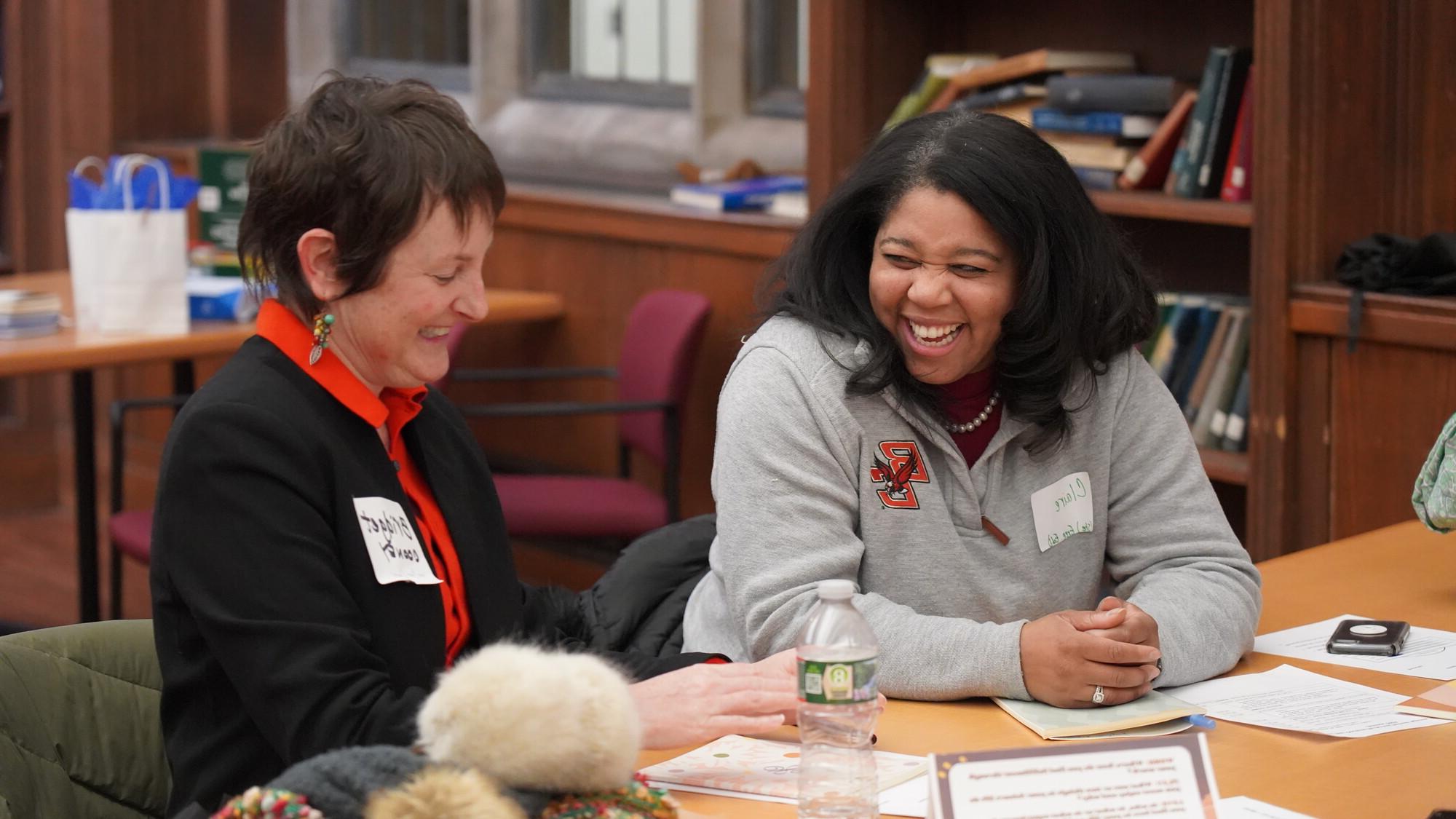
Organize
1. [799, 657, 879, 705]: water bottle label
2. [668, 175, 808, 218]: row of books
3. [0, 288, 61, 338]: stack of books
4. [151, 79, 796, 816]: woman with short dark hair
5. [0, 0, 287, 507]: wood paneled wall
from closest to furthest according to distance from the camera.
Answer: [799, 657, 879, 705]: water bottle label → [151, 79, 796, 816]: woman with short dark hair → [0, 288, 61, 338]: stack of books → [668, 175, 808, 218]: row of books → [0, 0, 287, 507]: wood paneled wall

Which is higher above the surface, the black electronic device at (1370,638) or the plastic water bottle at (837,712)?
the plastic water bottle at (837,712)

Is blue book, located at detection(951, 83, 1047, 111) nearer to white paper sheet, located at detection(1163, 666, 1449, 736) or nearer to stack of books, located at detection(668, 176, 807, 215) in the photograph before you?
stack of books, located at detection(668, 176, 807, 215)

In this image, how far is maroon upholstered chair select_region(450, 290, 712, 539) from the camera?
3.80 m

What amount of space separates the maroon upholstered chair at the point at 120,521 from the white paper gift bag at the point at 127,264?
0.18 meters

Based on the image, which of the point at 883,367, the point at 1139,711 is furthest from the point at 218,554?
the point at 1139,711

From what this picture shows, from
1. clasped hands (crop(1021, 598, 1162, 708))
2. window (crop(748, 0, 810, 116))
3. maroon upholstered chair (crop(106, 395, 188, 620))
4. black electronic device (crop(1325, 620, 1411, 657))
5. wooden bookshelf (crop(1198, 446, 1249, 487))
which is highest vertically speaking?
window (crop(748, 0, 810, 116))

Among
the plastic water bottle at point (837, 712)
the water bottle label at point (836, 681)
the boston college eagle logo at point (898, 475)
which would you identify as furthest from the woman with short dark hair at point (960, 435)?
the water bottle label at point (836, 681)

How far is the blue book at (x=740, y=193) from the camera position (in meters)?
4.29

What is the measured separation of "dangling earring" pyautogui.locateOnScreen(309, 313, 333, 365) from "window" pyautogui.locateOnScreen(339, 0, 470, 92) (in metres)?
3.94

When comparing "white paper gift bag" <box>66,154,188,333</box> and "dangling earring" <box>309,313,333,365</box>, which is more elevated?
"dangling earring" <box>309,313,333,365</box>

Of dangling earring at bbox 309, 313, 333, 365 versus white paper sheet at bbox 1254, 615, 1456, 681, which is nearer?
dangling earring at bbox 309, 313, 333, 365

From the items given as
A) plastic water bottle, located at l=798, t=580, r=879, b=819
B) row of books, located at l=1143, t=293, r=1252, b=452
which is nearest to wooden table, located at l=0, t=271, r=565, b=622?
row of books, located at l=1143, t=293, r=1252, b=452

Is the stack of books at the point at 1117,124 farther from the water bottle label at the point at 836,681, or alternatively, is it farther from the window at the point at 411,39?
the window at the point at 411,39

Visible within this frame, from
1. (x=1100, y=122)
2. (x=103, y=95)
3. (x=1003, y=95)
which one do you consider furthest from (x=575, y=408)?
(x=103, y=95)
